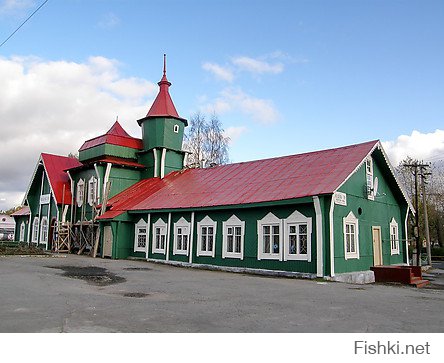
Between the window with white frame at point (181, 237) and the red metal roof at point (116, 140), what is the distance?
33.0 ft

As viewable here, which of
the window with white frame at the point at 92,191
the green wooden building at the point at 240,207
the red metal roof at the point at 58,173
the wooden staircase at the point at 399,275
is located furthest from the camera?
the red metal roof at the point at 58,173

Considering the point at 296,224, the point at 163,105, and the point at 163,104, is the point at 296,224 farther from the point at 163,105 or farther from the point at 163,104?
the point at 163,104

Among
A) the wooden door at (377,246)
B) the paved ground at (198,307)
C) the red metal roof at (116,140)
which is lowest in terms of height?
the paved ground at (198,307)

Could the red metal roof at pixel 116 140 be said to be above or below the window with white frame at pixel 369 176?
above

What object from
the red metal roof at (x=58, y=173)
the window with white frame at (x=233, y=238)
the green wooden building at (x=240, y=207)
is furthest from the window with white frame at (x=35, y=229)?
the window with white frame at (x=233, y=238)

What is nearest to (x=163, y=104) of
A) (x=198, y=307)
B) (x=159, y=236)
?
(x=159, y=236)

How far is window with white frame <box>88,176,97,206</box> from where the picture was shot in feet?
94.9

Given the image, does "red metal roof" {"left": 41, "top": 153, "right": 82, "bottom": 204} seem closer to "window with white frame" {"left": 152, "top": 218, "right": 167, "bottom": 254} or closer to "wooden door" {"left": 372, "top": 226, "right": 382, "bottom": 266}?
"window with white frame" {"left": 152, "top": 218, "right": 167, "bottom": 254}

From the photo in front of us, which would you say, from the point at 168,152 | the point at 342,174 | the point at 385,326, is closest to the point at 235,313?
the point at 385,326

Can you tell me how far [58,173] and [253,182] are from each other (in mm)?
19339

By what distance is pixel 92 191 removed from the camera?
29703 millimetres

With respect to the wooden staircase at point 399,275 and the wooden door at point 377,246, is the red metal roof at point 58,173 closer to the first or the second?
the wooden door at point 377,246

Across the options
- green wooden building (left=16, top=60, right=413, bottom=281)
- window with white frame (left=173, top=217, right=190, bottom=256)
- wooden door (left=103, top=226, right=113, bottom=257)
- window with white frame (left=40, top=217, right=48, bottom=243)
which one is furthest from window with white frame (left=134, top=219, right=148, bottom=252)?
window with white frame (left=40, top=217, right=48, bottom=243)

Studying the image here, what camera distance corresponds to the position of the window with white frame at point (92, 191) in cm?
2892
